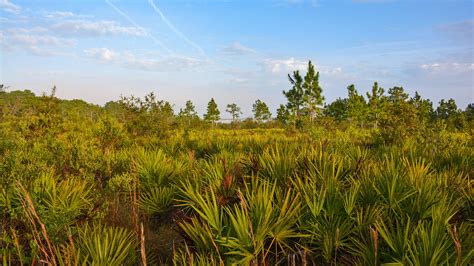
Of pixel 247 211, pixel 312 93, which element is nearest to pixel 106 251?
pixel 247 211

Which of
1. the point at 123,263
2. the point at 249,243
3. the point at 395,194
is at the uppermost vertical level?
the point at 395,194

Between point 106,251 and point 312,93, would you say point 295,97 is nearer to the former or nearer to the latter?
point 312,93

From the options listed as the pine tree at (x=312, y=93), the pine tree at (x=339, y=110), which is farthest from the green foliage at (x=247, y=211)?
the pine tree at (x=339, y=110)

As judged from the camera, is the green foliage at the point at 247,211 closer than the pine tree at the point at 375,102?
Yes

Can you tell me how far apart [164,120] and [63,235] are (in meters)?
16.4

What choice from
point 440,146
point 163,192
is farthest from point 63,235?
point 440,146

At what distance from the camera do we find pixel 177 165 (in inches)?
335

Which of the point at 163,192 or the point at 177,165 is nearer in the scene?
the point at 163,192

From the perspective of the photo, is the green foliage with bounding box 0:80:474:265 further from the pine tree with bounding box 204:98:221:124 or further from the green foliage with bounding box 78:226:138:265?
the pine tree with bounding box 204:98:221:124

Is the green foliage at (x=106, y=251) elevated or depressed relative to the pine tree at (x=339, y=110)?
depressed

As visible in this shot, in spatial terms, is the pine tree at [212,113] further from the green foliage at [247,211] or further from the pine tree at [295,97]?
the green foliage at [247,211]

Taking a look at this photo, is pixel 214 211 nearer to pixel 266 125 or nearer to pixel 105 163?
pixel 105 163

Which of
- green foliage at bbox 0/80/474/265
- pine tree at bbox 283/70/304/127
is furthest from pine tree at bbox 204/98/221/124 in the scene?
green foliage at bbox 0/80/474/265

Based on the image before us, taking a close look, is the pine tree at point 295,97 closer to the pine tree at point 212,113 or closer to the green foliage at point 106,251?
the pine tree at point 212,113
